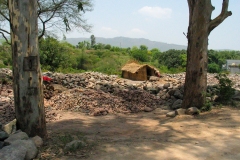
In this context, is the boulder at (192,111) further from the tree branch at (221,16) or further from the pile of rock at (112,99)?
the tree branch at (221,16)

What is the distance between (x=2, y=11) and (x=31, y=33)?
38.4 ft

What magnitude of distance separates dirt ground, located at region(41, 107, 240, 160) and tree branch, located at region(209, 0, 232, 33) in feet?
6.60

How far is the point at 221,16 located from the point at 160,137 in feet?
11.7

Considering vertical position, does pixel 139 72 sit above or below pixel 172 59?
below

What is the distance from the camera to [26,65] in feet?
12.1

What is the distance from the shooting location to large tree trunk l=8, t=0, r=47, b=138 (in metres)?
3.65

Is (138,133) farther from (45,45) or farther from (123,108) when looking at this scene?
(45,45)

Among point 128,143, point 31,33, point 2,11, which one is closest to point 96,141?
point 128,143

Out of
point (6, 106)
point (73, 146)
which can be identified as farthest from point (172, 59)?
point (73, 146)

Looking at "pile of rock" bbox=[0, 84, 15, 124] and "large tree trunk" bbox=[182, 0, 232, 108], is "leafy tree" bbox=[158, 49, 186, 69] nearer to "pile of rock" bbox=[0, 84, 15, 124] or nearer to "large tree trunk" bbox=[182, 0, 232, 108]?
"pile of rock" bbox=[0, 84, 15, 124]

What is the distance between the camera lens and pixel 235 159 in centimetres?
314

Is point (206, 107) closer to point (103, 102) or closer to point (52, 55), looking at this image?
point (103, 102)

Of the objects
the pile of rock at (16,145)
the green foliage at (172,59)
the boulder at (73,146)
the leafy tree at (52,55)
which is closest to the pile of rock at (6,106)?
the pile of rock at (16,145)

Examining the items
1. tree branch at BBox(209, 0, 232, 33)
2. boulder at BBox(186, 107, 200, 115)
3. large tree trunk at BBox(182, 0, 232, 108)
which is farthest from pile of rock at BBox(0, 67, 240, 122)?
tree branch at BBox(209, 0, 232, 33)
